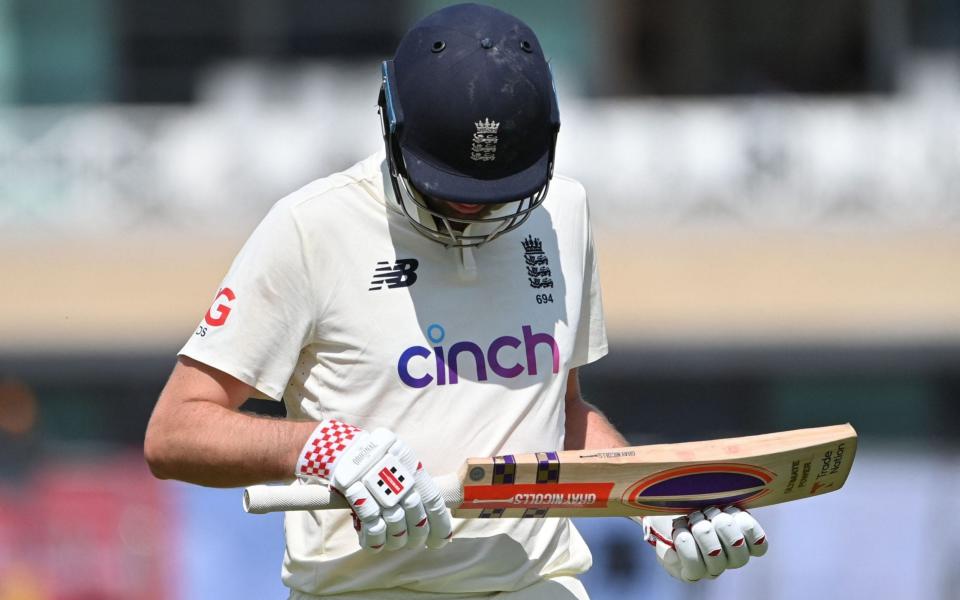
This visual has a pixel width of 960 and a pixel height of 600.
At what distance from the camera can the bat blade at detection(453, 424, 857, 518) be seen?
281 centimetres

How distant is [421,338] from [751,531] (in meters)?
0.71

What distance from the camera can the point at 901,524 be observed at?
29.6 ft

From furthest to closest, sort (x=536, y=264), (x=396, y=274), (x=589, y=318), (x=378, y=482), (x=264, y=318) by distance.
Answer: (x=589, y=318) < (x=536, y=264) < (x=396, y=274) < (x=264, y=318) < (x=378, y=482)

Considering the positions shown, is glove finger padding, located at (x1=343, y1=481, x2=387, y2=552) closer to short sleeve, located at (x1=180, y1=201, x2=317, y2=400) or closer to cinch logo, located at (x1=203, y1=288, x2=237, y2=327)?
short sleeve, located at (x1=180, y1=201, x2=317, y2=400)

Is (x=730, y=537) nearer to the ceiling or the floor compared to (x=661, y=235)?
nearer to the ceiling

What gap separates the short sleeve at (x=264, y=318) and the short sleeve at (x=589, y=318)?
0.60m

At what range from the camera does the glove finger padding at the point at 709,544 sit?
294cm

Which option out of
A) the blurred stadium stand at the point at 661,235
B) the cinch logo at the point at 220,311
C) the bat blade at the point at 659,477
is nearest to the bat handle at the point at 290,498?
the bat blade at the point at 659,477

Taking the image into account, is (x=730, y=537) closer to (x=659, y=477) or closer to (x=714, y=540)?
(x=714, y=540)

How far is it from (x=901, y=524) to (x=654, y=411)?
2729 millimetres

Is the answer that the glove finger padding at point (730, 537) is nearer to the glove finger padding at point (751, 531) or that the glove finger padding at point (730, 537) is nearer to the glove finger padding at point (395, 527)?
the glove finger padding at point (751, 531)

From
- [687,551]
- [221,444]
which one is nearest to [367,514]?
[221,444]

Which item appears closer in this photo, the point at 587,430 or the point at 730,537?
the point at 730,537

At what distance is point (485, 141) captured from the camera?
2.84m
